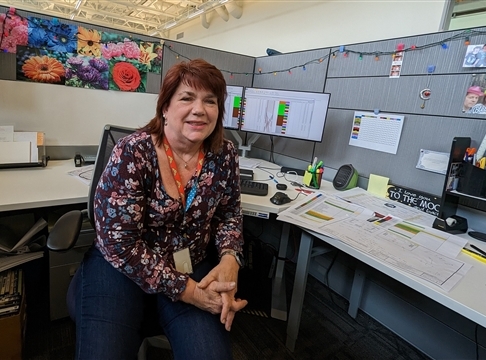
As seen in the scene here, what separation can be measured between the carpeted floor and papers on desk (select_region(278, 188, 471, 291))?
707 mm

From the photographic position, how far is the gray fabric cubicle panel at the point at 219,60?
184 cm

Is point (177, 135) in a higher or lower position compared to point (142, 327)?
higher

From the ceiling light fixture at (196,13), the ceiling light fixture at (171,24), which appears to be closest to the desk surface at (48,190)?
the ceiling light fixture at (196,13)

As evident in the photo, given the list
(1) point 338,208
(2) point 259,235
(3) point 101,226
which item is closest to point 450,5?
(1) point 338,208

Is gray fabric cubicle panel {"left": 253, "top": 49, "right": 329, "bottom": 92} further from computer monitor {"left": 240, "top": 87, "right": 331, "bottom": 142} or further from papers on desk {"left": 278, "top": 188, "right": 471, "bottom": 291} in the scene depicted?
papers on desk {"left": 278, "top": 188, "right": 471, "bottom": 291}

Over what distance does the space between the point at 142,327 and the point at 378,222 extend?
0.91 metres

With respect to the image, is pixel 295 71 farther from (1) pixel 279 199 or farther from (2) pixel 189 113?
(2) pixel 189 113

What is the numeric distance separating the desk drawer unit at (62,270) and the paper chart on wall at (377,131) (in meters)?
1.44

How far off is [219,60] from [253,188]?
1.11 meters

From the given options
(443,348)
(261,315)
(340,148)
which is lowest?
(261,315)

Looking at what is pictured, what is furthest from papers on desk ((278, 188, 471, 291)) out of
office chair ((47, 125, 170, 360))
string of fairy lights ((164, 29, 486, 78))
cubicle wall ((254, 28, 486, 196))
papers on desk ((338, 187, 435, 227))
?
string of fairy lights ((164, 29, 486, 78))

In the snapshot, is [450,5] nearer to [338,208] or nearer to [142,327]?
[338,208]

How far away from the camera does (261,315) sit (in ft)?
5.36

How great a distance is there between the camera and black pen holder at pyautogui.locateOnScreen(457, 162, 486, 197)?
3.62 ft
